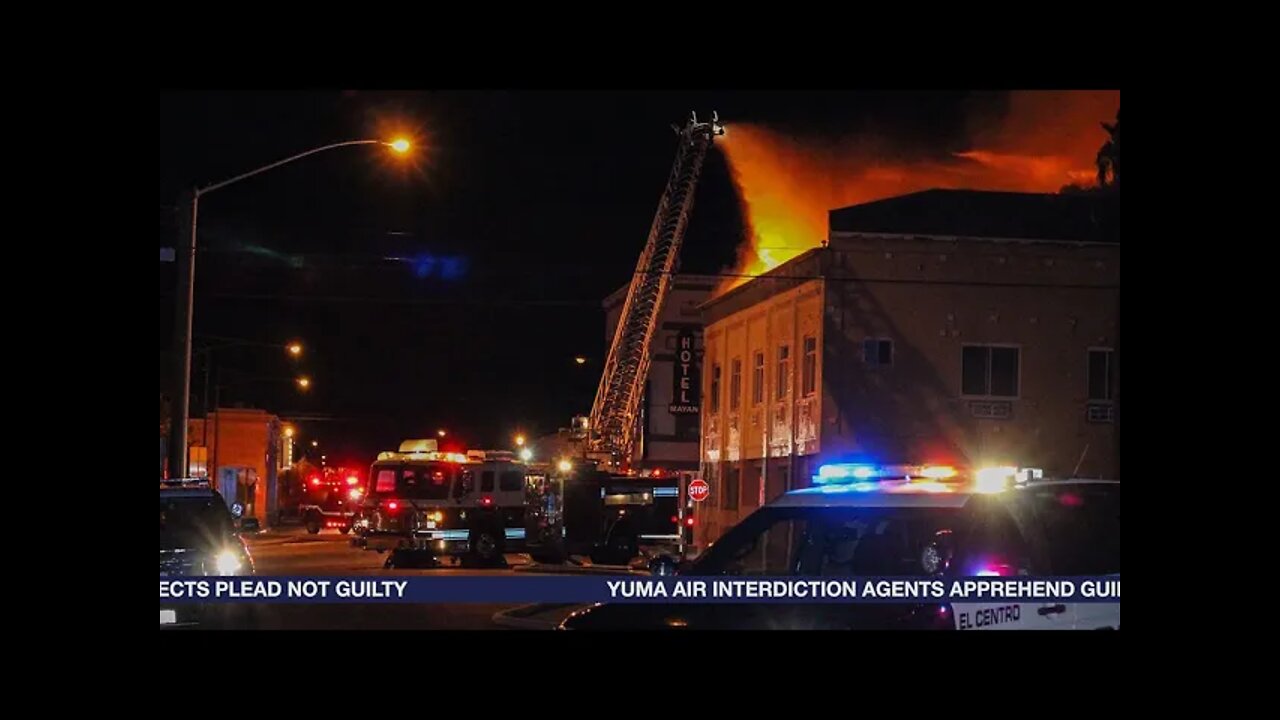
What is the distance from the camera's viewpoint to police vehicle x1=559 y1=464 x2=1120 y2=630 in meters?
8.34

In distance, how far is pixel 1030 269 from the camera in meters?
32.1

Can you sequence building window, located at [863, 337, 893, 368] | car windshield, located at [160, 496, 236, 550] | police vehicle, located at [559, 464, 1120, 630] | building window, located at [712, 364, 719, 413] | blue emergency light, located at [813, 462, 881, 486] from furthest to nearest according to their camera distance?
building window, located at [712, 364, 719, 413]
building window, located at [863, 337, 893, 368]
car windshield, located at [160, 496, 236, 550]
blue emergency light, located at [813, 462, 881, 486]
police vehicle, located at [559, 464, 1120, 630]

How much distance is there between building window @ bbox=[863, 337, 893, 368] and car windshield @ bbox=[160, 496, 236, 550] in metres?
20.4

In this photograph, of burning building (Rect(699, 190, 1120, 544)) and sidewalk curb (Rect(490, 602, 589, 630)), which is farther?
burning building (Rect(699, 190, 1120, 544))

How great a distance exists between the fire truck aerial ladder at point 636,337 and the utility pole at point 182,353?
14.1 meters

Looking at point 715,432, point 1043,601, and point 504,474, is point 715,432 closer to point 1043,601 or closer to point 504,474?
point 504,474

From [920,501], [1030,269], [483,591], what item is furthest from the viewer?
[1030,269]

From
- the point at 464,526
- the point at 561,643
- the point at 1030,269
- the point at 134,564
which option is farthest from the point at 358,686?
the point at 1030,269

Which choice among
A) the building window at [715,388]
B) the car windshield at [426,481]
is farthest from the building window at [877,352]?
the building window at [715,388]

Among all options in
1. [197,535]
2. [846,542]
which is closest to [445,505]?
[197,535]

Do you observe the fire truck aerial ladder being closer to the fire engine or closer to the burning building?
the burning building

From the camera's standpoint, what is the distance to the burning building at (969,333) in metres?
32.1

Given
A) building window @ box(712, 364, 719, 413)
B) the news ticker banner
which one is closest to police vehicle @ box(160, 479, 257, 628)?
the news ticker banner

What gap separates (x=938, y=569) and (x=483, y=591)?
437 centimetres
